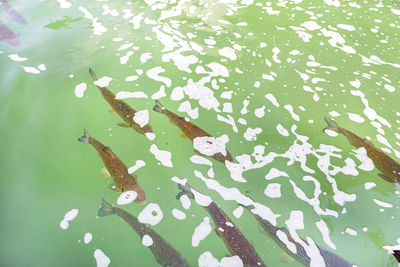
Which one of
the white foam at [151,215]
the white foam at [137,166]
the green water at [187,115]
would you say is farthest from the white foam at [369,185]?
the white foam at [137,166]

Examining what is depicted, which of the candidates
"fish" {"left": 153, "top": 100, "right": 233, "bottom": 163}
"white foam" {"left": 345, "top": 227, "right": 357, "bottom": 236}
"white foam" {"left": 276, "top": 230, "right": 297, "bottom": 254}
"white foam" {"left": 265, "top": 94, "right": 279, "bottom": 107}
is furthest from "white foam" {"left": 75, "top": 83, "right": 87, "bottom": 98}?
"white foam" {"left": 345, "top": 227, "right": 357, "bottom": 236}

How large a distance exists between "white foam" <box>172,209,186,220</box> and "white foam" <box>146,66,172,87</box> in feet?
7.04

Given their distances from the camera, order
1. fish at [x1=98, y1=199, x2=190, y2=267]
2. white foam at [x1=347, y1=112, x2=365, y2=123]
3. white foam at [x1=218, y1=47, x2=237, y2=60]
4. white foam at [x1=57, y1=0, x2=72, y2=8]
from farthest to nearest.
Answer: white foam at [x1=57, y1=0, x2=72, y2=8]
white foam at [x1=218, y1=47, x2=237, y2=60]
white foam at [x1=347, y1=112, x2=365, y2=123]
fish at [x1=98, y1=199, x2=190, y2=267]

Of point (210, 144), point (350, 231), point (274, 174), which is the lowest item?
point (350, 231)

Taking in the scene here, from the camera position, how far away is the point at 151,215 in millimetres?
3219

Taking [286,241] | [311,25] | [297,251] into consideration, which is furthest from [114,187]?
[311,25]

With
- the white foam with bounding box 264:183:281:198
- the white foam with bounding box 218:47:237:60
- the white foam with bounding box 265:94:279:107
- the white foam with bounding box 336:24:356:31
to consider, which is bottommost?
the white foam with bounding box 264:183:281:198

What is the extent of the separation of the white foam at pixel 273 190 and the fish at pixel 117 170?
1.38 m

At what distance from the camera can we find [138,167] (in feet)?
11.9

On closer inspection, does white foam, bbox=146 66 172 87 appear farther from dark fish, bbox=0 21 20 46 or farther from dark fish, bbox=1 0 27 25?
dark fish, bbox=1 0 27 25

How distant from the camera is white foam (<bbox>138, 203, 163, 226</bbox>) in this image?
3.17 meters

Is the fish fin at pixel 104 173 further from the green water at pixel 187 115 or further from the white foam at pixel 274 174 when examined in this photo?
the white foam at pixel 274 174

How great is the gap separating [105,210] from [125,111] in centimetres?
146

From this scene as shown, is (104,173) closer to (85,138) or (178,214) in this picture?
(85,138)
